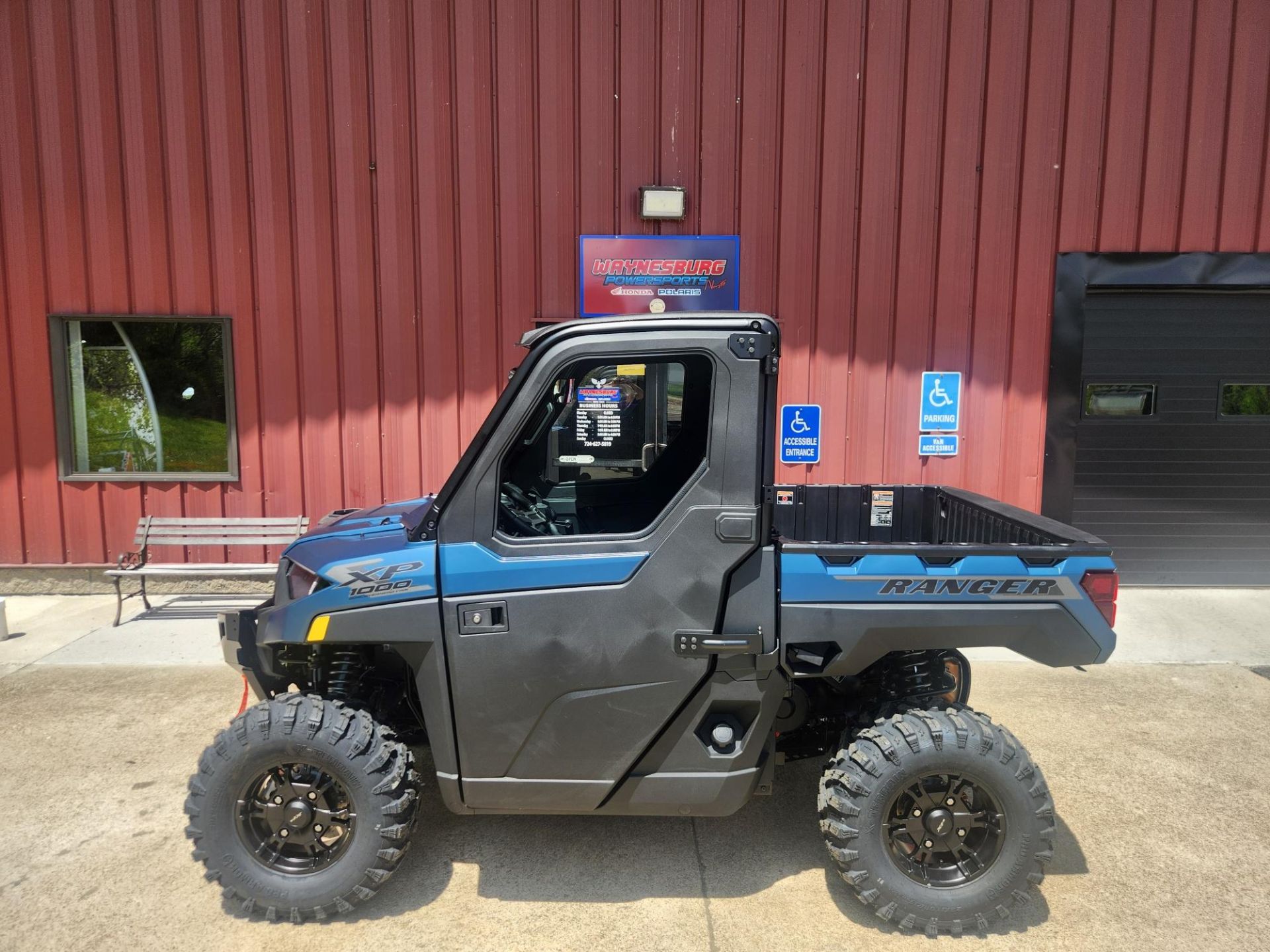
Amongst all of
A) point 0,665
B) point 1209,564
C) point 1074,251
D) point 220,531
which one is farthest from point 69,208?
point 1209,564

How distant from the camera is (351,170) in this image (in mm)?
6652

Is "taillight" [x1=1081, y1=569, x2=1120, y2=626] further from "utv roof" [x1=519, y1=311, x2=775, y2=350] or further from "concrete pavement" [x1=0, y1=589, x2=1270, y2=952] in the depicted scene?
"utv roof" [x1=519, y1=311, x2=775, y2=350]

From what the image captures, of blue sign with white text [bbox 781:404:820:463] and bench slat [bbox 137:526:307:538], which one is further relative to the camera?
blue sign with white text [bbox 781:404:820:463]

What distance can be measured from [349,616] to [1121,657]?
18.2ft

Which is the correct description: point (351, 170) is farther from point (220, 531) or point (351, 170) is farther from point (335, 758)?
point (335, 758)

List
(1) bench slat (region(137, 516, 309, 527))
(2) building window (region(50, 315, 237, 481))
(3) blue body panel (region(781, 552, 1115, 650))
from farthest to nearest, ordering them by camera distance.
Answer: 1. (2) building window (region(50, 315, 237, 481))
2. (1) bench slat (region(137, 516, 309, 527))
3. (3) blue body panel (region(781, 552, 1115, 650))

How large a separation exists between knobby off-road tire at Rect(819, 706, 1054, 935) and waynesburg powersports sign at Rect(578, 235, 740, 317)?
15.8 feet

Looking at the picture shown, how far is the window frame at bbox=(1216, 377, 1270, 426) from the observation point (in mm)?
→ 7102

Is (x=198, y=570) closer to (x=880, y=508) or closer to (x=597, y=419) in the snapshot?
(x=597, y=419)

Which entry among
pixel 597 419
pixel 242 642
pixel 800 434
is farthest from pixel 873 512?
pixel 242 642

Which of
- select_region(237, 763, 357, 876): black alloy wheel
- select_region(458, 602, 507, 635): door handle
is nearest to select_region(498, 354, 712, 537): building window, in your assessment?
select_region(458, 602, 507, 635): door handle

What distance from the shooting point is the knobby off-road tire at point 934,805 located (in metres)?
2.61

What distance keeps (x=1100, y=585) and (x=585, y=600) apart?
1883 mm

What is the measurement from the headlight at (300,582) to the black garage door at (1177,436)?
6990 millimetres
